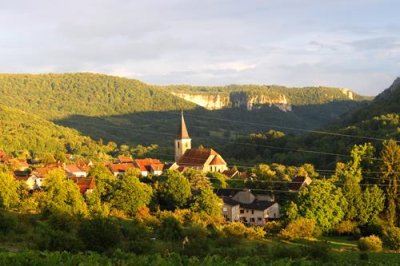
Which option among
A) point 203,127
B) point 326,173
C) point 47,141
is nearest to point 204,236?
point 326,173

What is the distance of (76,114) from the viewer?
159750 mm

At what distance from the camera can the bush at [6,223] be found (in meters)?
31.8

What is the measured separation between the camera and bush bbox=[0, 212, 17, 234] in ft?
104

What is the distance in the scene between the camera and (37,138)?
103 m

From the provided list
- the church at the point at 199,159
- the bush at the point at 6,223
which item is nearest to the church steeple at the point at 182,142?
the church at the point at 199,159

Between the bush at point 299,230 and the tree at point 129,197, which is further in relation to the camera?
the tree at point 129,197

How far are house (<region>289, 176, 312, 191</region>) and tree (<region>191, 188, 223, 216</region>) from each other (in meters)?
9.70

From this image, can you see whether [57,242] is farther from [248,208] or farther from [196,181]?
[196,181]

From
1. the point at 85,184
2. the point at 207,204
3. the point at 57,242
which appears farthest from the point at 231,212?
the point at 57,242

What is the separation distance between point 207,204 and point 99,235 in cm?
1586

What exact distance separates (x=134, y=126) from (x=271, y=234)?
11039 cm

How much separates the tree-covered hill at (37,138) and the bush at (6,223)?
64185mm

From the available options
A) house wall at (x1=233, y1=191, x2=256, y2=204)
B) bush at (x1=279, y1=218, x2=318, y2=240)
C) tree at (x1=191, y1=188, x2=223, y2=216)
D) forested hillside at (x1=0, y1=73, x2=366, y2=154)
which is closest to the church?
house wall at (x1=233, y1=191, x2=256, y2=204)

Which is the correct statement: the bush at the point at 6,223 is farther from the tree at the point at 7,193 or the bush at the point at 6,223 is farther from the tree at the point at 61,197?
the tree at the point at 7,193
